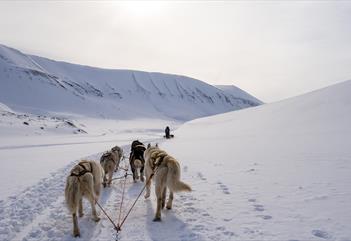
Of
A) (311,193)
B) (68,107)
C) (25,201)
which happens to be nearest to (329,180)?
(311,193)

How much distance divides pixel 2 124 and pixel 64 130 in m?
8.21

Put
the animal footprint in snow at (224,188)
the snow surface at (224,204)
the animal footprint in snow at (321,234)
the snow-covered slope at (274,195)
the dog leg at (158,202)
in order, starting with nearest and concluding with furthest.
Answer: the animal footprint in snow at (321,234) → the snow-covered slope at (274,195) → the snow surface at (224,204) → the dog leg at (158,202) → the animal footprint in snow at (224,188)

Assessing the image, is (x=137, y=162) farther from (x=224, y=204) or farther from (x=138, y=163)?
(x=224, y=204)

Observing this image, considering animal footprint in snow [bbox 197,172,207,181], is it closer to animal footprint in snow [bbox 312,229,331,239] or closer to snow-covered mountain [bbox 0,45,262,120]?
animal footprint in snow [bbox 312,229,331,239]

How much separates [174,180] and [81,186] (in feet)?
6.15

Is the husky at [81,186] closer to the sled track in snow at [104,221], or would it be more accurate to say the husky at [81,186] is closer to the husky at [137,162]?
the sled track in snow at [104,221]

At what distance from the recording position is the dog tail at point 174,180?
702cm

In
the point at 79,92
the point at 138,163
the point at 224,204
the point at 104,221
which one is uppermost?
the point at 79,92

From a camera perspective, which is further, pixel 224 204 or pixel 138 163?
pixel 138 163

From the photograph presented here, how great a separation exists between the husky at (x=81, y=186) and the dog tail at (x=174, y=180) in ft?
5.22

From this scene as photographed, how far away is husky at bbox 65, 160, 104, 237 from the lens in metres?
6.41

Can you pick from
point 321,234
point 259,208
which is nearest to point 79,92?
point 259,208

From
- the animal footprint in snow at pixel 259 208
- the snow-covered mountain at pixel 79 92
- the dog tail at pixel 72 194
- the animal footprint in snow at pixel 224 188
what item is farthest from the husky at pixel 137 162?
the snow-covered mountain at pixel 79 92

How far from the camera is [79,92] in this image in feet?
463
